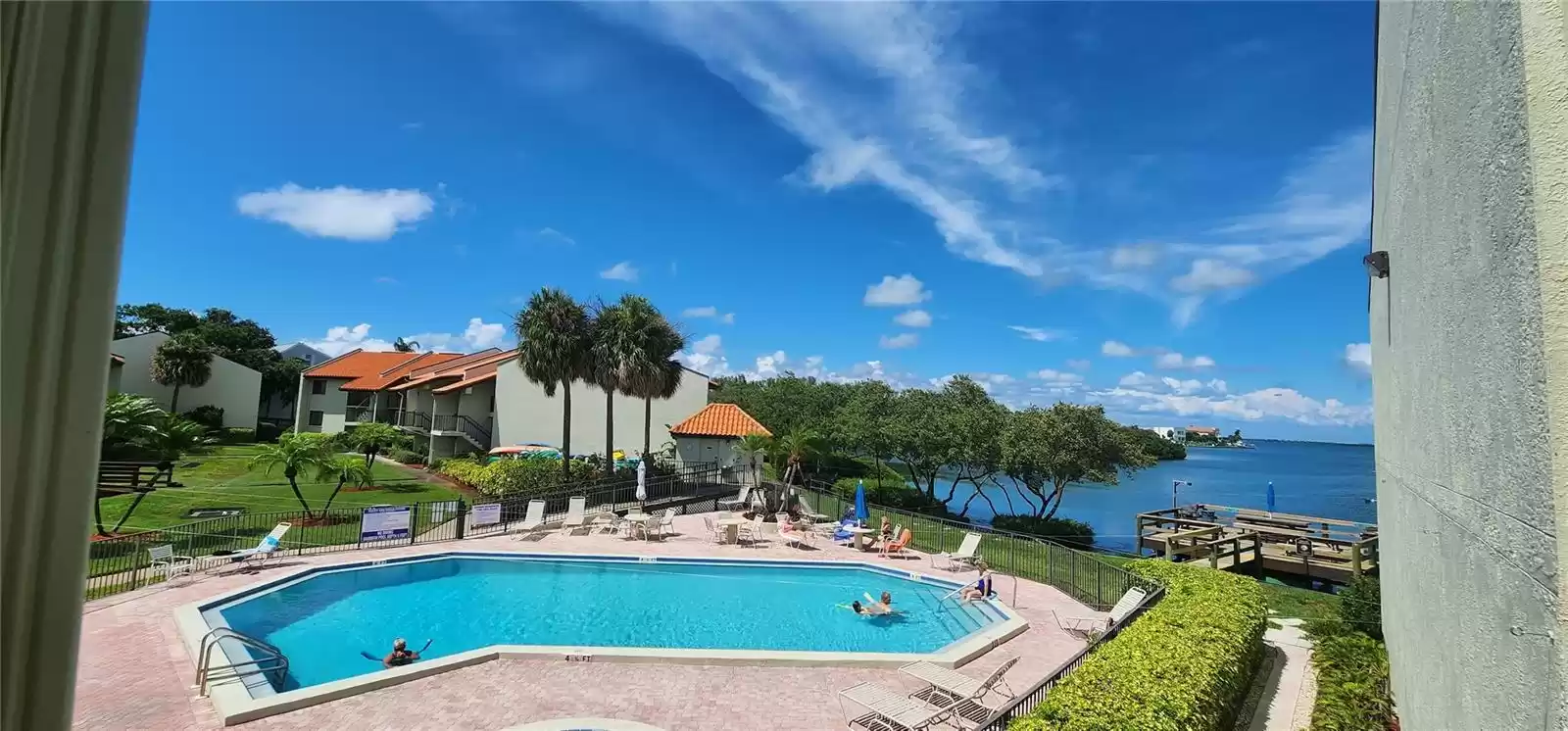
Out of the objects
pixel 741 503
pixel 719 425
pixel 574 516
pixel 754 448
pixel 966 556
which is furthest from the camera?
pixel 719 425

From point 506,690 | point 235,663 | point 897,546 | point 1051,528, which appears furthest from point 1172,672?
point 1051,528

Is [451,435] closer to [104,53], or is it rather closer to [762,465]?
[762,465]

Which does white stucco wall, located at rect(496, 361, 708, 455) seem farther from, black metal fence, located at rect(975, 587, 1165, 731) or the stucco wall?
the stucco wall

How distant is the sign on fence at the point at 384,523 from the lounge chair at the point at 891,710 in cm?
1403

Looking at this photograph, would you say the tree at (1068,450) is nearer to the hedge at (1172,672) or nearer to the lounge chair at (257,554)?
the hedge at (1172,672)

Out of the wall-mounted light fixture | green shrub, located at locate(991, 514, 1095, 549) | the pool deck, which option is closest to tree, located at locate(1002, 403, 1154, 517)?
green shrub, located at locate(991, 514, 1095, 549)

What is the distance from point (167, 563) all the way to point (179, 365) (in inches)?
1557

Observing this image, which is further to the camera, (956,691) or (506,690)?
(506,690)

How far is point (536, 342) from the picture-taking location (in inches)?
1087

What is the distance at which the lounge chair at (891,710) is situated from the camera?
7.97 m

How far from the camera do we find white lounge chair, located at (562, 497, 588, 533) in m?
20.4

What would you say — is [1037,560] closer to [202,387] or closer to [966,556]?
[966,556]

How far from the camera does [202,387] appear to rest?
1818 inches

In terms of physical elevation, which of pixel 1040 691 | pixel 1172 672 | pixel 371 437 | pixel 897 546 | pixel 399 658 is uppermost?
pixel 371 437
